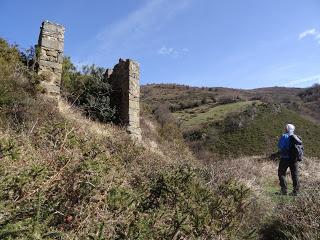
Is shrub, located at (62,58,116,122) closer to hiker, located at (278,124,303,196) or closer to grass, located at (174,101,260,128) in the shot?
hiker, located at (278,124,303,196)

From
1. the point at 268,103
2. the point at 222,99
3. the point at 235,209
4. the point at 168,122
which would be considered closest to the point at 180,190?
the point at 235,209

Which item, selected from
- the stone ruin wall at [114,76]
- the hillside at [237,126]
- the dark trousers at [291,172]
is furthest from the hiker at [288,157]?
the hillside at [237,126]

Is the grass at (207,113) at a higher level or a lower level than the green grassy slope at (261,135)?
higher

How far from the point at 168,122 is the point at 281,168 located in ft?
30.2

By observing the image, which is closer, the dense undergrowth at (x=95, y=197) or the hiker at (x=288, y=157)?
the dense undergrowth at (x=95, y=197)

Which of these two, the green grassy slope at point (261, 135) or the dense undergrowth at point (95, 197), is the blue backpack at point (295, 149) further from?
the green grassy slope at point (261, 135)

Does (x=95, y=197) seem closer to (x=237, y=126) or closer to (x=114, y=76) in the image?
(x=114, y=76)

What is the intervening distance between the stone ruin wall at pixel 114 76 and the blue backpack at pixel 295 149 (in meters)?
5.55

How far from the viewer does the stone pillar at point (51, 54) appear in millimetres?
12461

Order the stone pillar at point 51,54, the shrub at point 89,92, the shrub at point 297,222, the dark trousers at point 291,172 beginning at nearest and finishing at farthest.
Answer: the shrub at point 297,222
the dark trousers at point 291,172
the stone pillar at point 51,54
the shrub at point 89,92

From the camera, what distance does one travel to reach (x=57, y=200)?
4.45 metres

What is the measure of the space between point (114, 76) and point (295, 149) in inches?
312

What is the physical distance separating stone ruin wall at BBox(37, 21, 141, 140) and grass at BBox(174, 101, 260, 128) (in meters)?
18.8

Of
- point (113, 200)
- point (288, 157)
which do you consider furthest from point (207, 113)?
point (113, 200)
